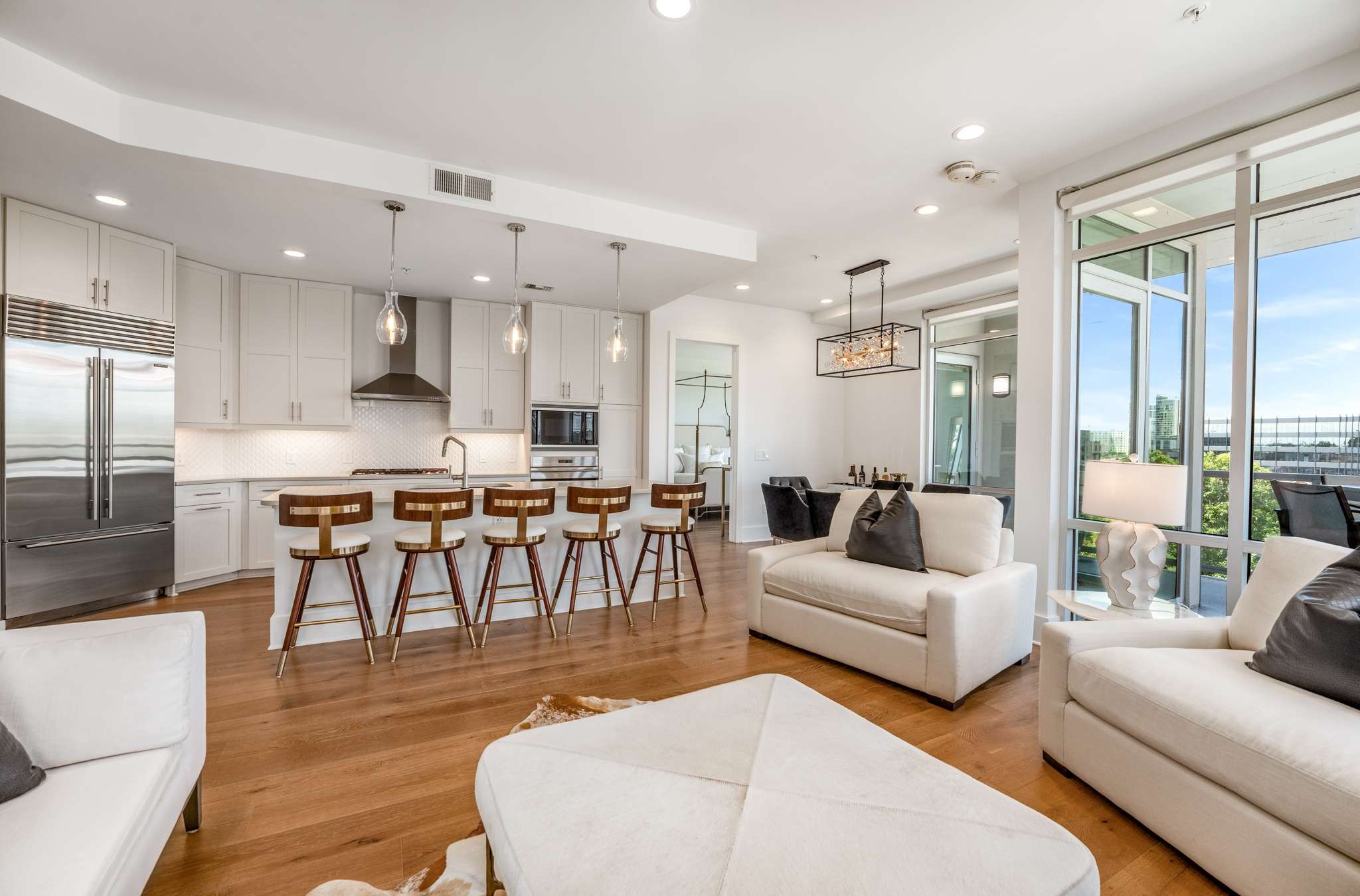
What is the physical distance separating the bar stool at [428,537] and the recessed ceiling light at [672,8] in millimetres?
2510

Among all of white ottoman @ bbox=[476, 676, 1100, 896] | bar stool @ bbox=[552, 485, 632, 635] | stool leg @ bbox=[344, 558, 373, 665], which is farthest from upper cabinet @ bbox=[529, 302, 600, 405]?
white ottoman @ bbox=[476, 676, 1100, 896]

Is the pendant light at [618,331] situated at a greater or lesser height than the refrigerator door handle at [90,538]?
greater

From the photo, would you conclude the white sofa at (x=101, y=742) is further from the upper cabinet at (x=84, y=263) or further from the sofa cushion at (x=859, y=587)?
the upper cabinet at (x=84, y=263)

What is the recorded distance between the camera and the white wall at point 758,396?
629 centimetres

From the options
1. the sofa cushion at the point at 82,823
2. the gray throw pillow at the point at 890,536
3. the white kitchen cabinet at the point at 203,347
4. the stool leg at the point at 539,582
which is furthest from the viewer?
the white kitchen cabinet at the point at 203,347

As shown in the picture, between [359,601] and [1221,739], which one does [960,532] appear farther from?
[359,601]

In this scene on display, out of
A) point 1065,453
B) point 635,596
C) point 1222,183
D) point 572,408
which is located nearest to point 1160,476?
point 1065,453

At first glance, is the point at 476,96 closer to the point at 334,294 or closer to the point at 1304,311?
the point at 334,294

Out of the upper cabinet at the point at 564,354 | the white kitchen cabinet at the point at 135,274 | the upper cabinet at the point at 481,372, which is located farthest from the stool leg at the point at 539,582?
the white kitchen cabinet at the point at 135,274

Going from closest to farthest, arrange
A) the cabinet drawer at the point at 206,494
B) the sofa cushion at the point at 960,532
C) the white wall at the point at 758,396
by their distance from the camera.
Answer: the sofa cushion at the point at 960,532 < the cabinet drawer at the point at 206,494 < the white wall at the point at 758,396

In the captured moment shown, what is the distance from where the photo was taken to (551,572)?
4078 millimetres

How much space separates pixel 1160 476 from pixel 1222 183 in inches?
66.5

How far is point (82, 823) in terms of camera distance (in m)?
1.09

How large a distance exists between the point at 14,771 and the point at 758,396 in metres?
6.36
